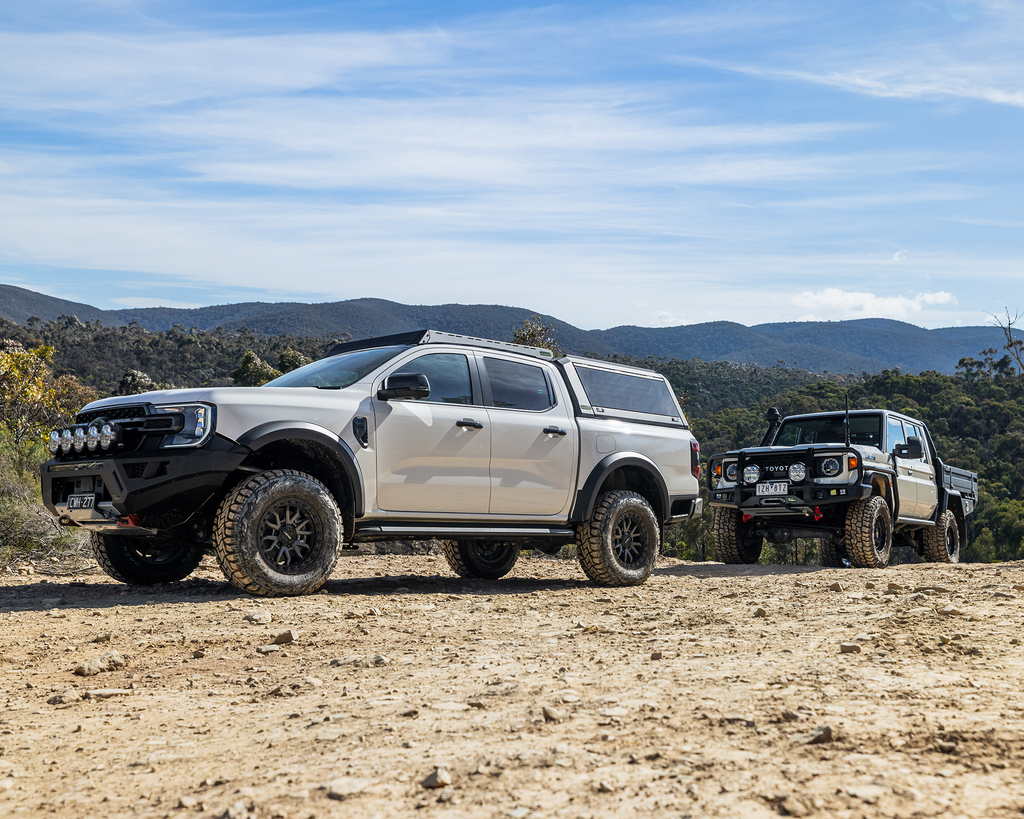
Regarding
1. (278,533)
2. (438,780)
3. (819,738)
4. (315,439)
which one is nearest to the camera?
(438,780)

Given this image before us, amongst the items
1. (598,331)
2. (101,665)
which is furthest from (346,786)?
(598,331)

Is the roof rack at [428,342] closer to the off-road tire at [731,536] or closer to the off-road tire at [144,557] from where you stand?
the off-road tire at [144,557]

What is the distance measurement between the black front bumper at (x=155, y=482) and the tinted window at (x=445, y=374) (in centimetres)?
165

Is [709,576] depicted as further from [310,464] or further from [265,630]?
[265,630]

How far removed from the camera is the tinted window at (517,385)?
8281mm

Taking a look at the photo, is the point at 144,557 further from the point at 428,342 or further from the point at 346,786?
the point at 346,786

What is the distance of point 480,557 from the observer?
9.83 metres

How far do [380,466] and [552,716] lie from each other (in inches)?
152

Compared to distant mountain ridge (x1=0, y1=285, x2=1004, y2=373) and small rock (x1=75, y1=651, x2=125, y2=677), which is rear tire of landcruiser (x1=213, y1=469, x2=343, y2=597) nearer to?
small rock (x1=75, y1=651, x2=125, y2=677)

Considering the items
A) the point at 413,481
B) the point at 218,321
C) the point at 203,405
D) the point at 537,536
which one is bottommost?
the point at 537,536

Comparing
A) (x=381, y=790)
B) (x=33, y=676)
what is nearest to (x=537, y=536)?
(x=33, y=676)

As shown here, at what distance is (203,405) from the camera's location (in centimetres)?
667

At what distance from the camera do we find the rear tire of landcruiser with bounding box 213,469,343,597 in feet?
21.5

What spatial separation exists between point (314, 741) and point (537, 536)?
4.93 metres
